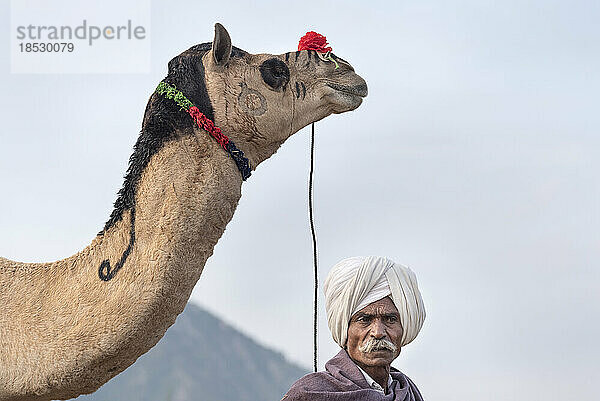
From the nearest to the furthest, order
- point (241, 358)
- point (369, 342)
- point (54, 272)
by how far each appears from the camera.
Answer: point (369, 342) → point (54, 272) → point (241, 358)

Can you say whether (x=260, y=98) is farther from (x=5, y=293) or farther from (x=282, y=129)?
(x=5, y=293)

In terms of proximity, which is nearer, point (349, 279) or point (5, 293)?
point (349, 279)

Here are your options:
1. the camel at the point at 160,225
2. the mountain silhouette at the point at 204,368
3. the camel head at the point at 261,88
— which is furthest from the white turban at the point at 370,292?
the mountain silhouette at the point at 204,368

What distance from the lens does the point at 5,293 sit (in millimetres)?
5117

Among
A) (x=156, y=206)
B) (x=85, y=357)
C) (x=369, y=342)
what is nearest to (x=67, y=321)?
(x=85, y=357)

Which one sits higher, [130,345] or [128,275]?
[128,275]

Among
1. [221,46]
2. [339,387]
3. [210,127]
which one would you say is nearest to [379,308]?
[339,387]

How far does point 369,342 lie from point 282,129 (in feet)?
4.91

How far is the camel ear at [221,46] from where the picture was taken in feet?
16.4

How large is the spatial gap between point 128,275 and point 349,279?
1.28 metres

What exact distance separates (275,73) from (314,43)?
0.92 ft

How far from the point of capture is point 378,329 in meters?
3.92

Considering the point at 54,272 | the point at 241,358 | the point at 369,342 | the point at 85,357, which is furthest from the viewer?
the point at 241,358

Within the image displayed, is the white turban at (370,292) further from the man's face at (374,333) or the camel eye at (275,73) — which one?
the camel eye at (275,73)
